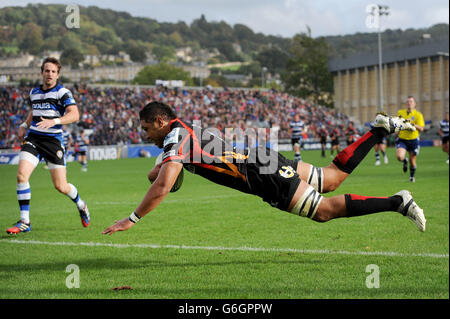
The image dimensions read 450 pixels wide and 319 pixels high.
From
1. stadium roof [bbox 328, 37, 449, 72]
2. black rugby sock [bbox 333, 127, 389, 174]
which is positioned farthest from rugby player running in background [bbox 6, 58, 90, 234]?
stadium roof [bbox 328, 37, 449, 72]

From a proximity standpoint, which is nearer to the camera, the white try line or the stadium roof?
the white try line

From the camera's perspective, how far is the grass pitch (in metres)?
5.99

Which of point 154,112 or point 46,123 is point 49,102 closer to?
point 46,123

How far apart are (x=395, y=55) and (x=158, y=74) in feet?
210

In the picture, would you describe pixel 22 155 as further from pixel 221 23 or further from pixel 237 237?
pixel 221 23

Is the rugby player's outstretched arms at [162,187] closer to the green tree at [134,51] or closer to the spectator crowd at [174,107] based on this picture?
the spectator crowd at [174,107]

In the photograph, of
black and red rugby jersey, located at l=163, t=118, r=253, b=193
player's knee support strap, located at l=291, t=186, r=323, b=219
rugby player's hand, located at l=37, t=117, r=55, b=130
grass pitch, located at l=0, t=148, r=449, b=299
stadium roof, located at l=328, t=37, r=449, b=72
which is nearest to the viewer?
black and red rugby jersey, located at l=163, t=118, r=253, b=193

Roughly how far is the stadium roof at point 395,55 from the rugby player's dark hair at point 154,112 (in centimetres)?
6826

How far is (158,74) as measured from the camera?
129875mm


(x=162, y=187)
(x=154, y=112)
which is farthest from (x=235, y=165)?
(x=154, y=112)

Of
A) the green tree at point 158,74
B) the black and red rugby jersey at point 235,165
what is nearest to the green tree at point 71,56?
the green tree at point 158,74

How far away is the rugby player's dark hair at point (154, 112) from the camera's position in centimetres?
601

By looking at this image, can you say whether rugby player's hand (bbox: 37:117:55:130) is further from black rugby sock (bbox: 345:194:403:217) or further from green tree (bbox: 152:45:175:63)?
green tree (bbox: 152:45:175:63)
